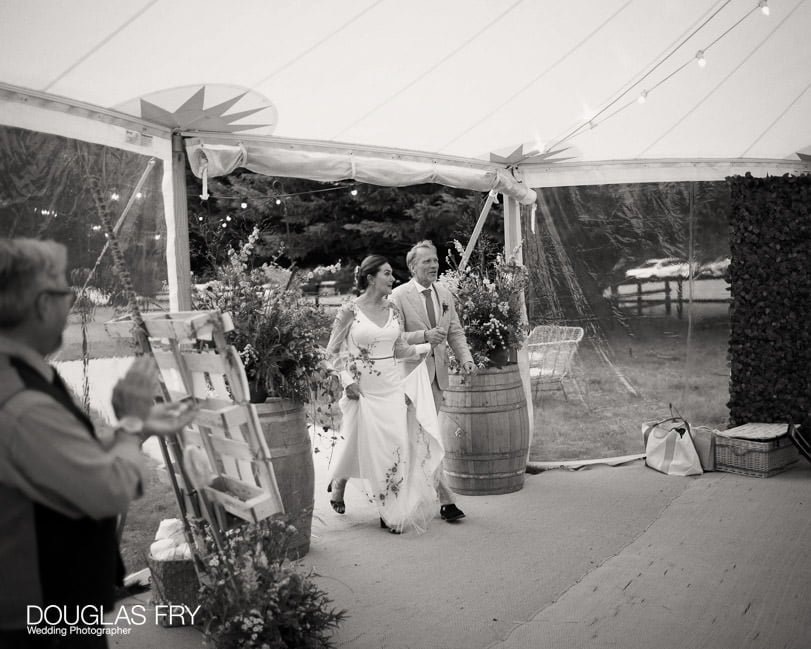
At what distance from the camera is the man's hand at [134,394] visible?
1575 millimetres

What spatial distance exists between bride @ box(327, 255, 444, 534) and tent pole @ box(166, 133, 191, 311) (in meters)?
1.03

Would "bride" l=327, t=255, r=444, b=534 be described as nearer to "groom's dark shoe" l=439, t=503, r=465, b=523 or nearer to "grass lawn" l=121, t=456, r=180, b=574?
"groom's dark shoe" l=439, t=503, r=465, b=523

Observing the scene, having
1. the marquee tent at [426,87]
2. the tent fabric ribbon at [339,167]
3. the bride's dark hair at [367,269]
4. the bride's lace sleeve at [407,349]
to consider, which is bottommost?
the bride's lace sleeve at [407,349]

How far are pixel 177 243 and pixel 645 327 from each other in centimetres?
462

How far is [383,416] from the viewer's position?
4965 millimetres

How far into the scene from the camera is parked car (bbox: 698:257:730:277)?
7.40m

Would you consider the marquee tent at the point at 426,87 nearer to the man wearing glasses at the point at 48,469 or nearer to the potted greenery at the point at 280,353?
the potted greenery at the point at 280,353

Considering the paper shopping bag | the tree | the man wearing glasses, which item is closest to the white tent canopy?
the man wearing glasses

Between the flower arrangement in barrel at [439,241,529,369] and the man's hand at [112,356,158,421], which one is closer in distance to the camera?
the man's hand at [112,356,158,421]

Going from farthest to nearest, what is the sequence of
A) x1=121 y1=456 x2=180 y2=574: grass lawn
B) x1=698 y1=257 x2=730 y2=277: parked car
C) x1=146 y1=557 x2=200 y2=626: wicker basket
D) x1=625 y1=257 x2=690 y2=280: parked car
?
x1=698 y1=257 x2=730 y2=277: parked car
x1=625 y1=257 x2=690 y2=280: parked car
x1=121 y1=456 x2=180 y2=574: grass lawn
x1=146 y1=557 x2=200 y2=626: wicker basket

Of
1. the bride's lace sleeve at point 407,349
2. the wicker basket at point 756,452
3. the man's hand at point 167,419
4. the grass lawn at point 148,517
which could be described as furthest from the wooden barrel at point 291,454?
the wicker basket at point 756,452

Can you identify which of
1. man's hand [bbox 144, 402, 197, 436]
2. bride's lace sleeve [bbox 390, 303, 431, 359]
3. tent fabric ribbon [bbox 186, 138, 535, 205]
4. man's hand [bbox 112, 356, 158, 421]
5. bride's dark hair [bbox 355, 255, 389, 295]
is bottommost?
bride's lace sleeve [bbox 390, 303, 431, 359]

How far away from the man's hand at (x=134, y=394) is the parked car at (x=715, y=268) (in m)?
6.76

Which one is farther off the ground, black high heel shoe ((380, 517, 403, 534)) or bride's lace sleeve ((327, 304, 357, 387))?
bride's lace sleeve ((327, 304, 357, 387))
